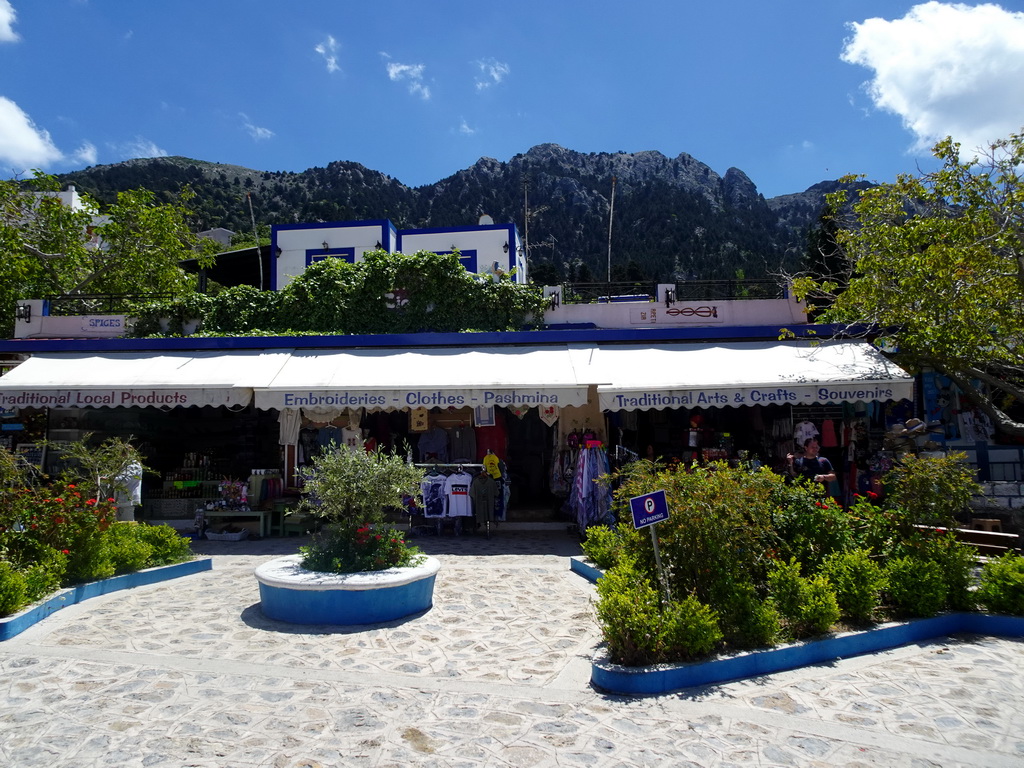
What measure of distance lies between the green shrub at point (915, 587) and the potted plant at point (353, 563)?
15.4 ft

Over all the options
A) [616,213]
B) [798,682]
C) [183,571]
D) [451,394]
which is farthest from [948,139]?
[616,213]

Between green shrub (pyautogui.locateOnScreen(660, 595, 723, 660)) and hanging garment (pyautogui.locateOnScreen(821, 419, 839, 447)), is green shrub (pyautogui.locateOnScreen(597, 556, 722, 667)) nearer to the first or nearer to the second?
green shrub (pyautogui.locateOnScreen(660, 595, 723, 660))

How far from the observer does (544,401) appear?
11008 millimetres

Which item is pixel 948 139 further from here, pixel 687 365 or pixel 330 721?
pixel 330 721

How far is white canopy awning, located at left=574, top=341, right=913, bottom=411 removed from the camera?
10.8 metres

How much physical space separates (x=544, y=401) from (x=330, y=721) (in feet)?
23.2

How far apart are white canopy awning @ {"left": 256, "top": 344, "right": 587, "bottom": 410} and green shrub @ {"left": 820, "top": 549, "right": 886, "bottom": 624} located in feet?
17.3

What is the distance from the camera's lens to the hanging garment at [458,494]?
37.6 feet

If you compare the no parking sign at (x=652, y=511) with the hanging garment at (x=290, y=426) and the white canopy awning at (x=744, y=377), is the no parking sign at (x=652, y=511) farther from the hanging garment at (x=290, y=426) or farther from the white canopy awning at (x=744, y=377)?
the hanging garment at (x=290, y=426)

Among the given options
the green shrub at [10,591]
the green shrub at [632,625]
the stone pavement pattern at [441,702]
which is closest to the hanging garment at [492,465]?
the stone pavement pattern at [441,702]

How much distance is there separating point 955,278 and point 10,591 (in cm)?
1342

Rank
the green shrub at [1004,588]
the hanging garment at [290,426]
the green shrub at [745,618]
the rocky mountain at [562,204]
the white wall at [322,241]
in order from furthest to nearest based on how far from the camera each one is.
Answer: the rocky mountain at [562,204] < the white wall at [322,241] < the hanging garment at [290,426] < the green shrub at [1004,588] < the green shrub at [745,618]

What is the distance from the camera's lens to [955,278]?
418 inches

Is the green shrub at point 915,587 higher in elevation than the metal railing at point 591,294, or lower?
lower
